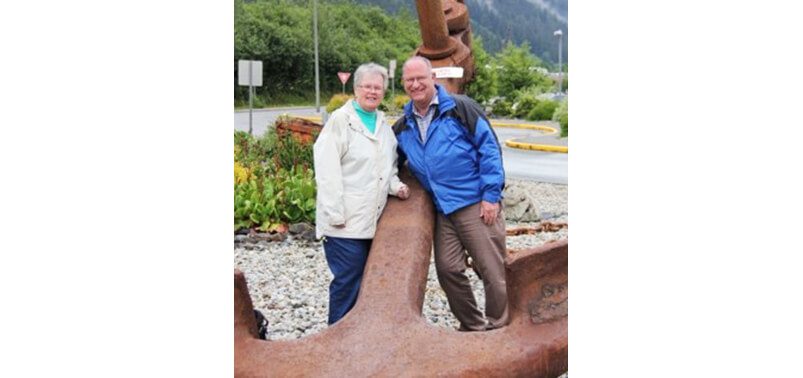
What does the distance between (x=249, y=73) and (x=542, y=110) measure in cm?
153

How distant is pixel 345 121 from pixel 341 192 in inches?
8.8

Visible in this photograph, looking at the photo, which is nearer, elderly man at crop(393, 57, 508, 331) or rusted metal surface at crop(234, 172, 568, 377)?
rusted metal surface at crop(234, 172, 568, 377)

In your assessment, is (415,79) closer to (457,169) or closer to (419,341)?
(457,169)

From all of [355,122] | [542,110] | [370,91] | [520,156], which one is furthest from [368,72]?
[520,156]

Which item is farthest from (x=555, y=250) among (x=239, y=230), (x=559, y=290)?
(x=239, y=230)

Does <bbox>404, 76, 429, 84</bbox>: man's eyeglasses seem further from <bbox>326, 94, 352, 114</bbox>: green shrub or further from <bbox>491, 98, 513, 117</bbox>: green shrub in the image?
<bbox>491, 98, 513, 117</bbox>: green shrub

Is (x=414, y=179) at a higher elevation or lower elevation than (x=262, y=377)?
higher

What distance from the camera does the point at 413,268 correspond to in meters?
2.67

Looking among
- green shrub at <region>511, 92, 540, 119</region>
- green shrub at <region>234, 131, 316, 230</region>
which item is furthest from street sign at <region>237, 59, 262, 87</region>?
green shrub at <region>234, 131, 316, 230</region>

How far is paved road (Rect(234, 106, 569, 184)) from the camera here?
311 cm

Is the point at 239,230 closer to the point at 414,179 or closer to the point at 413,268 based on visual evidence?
the point at 414,179

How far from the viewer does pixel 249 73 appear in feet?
9.30

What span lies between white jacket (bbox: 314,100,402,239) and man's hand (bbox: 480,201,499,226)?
346 mm

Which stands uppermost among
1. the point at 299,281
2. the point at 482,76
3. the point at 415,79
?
the point at 482,76
